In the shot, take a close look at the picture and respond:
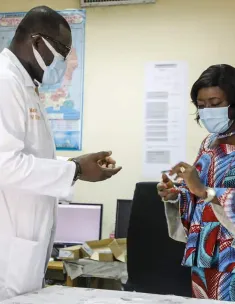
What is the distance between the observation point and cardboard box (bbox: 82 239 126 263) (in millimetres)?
2555

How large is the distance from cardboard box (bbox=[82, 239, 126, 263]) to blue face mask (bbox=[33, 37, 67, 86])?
4.35 feet

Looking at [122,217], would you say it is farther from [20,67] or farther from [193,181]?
[20,67]

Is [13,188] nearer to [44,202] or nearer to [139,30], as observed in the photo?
[44,202]

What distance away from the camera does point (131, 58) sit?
10.2 feet

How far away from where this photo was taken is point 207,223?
1.45m

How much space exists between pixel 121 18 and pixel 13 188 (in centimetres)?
217

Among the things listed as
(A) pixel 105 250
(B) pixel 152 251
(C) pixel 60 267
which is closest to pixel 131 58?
(A) pixel 105 250

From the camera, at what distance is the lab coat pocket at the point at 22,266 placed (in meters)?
1.24

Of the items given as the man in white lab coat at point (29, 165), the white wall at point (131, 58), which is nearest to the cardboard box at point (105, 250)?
the white wall at point (131, 58)

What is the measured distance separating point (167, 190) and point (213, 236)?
0.24 m

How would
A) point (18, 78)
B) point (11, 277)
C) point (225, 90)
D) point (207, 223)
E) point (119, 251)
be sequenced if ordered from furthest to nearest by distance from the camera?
point (119, 251)
point (225, 90)
point (207, 223)
point (18, 78)
point (11, 277)

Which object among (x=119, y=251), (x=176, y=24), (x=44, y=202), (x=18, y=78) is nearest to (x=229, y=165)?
(x=44, y=202)

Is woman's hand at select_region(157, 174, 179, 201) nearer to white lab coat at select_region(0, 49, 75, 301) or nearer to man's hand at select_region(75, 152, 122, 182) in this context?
man's hand at select_region(75, 152, 122, 182)

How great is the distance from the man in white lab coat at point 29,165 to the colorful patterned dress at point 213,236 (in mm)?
342
